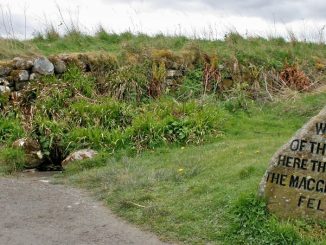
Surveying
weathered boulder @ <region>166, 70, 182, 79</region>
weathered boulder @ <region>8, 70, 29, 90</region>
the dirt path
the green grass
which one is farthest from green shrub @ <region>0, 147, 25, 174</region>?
weathered boulder @ <region>166, 70, 182, 79</region>

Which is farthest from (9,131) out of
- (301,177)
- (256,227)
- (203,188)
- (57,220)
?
(301,177)

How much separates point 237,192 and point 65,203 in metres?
2.17

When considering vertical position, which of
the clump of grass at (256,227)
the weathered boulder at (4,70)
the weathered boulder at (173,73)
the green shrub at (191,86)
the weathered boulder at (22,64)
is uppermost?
the weathered boulder at (22,64)

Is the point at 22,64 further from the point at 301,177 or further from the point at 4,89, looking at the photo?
the point at 301,177

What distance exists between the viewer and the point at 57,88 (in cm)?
1143

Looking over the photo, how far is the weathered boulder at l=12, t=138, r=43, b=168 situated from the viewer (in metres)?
9.46

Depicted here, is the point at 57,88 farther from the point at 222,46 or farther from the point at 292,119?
the point at 222,46

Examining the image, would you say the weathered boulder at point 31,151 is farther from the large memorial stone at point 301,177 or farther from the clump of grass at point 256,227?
the large memorial stone at point 301,177

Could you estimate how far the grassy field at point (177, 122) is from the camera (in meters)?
6.30

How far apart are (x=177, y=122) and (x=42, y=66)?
10.8 feet

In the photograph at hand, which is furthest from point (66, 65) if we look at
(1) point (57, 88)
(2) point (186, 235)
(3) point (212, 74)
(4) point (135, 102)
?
(2) point (186, 235)

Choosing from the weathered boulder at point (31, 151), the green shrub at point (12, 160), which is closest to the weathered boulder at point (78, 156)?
the weathered boulder at point (31, 151)

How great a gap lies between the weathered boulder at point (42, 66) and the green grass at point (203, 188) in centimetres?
331

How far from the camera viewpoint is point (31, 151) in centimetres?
952
